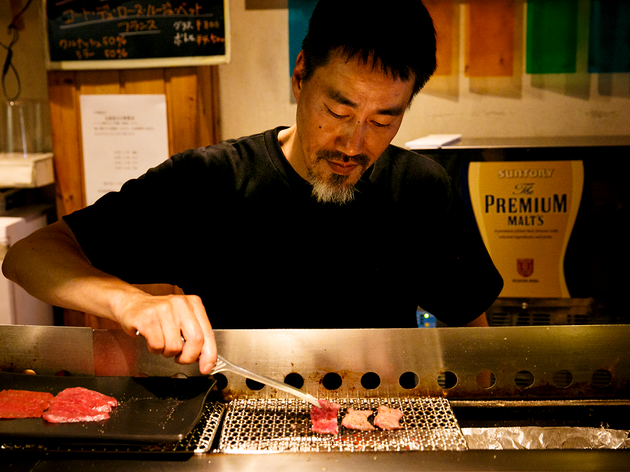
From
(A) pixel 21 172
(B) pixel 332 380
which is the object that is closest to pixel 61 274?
(B) pixel 332 380

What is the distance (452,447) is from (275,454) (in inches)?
13.5

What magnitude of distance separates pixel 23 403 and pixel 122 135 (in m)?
2.21

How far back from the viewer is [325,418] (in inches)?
48.3

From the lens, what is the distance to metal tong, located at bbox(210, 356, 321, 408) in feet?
4.21

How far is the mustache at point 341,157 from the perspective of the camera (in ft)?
4.97

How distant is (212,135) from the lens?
319cm

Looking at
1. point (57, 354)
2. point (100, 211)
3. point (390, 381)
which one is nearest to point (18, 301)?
point (100, 211)

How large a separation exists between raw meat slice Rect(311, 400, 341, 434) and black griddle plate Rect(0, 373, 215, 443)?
24 cm

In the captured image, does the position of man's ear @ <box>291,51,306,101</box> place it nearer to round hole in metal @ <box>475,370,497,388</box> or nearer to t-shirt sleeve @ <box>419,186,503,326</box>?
t-shirt sleeve @ <box>419,186,503,326</box>

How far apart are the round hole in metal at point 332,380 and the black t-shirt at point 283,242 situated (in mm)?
254

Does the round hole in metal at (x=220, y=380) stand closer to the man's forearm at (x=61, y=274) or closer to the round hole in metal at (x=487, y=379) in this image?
the man's forearm at (x=61, y=274)

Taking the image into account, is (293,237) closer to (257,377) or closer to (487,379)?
(257,377)

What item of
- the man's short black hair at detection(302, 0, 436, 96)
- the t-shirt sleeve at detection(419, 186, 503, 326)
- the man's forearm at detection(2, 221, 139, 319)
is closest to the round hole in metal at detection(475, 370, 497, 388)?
the t-shirt sleeve at detection(419, 186, 503, 326)

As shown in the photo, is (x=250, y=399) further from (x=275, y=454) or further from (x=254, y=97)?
(x=254, y=97)
